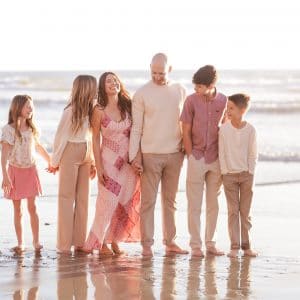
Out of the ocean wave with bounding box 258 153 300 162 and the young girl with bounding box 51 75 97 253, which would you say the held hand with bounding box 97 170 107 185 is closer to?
the young girl with bounding box 51 75 97 253

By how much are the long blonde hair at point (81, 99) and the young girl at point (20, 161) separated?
0.42 m

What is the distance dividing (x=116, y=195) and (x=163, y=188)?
40cm

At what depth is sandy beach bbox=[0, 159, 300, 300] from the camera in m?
6.26

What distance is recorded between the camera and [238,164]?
766cm

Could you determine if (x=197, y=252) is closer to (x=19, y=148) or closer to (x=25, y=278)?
(x=25, y=278)

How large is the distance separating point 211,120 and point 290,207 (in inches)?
110

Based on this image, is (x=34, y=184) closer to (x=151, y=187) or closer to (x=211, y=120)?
(x=151, y=187)

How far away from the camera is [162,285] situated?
646 cm

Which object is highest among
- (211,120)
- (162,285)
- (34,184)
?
(211,120)

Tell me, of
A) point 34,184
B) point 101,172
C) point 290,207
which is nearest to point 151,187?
point 101,172

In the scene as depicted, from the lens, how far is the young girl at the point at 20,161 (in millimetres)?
7871

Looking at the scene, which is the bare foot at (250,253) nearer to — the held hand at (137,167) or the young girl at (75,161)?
the held hand at (137,167)

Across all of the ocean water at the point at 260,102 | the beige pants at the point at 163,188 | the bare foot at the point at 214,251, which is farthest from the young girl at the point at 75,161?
the ocean water at the point at 260,102
